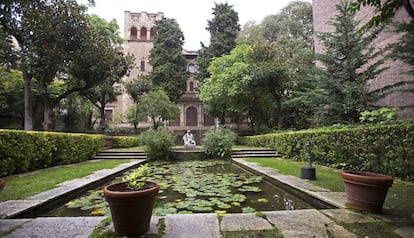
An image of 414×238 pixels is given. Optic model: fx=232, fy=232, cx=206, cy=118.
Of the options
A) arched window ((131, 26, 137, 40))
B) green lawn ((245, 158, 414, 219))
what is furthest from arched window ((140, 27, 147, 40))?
green lawn ((245, 158, 414, 219))

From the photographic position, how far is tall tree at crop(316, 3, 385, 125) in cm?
765

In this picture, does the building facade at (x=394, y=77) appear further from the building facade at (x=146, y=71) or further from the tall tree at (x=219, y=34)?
the building facade at (x=146, y=71)

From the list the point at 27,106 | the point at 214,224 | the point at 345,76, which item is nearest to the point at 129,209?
the point at 214,224

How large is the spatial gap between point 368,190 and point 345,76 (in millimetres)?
6856

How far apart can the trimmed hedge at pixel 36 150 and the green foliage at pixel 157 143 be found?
98.7 inches

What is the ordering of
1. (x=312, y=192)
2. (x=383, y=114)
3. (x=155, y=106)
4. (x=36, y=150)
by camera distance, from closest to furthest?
(x=312, y=192) < (x=383, y=114) < (x=36, y=150) < (x=155, y=106)

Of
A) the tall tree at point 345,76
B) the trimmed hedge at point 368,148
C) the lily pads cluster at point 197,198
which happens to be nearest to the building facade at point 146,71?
the tall tree at point 345,76

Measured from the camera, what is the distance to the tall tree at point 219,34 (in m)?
23.1

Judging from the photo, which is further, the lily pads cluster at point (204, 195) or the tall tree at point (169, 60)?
the tall tree at point (169, 60)

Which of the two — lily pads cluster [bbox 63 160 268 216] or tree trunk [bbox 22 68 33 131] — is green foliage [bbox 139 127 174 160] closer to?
lily pads cluster [bbox 63 160 268 216]

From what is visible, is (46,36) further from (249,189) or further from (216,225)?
(216,225)

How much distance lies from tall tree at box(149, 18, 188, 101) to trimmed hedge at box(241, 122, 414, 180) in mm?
16840

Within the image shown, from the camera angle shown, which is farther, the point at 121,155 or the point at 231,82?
the point at 231,82

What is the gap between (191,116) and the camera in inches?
1131
